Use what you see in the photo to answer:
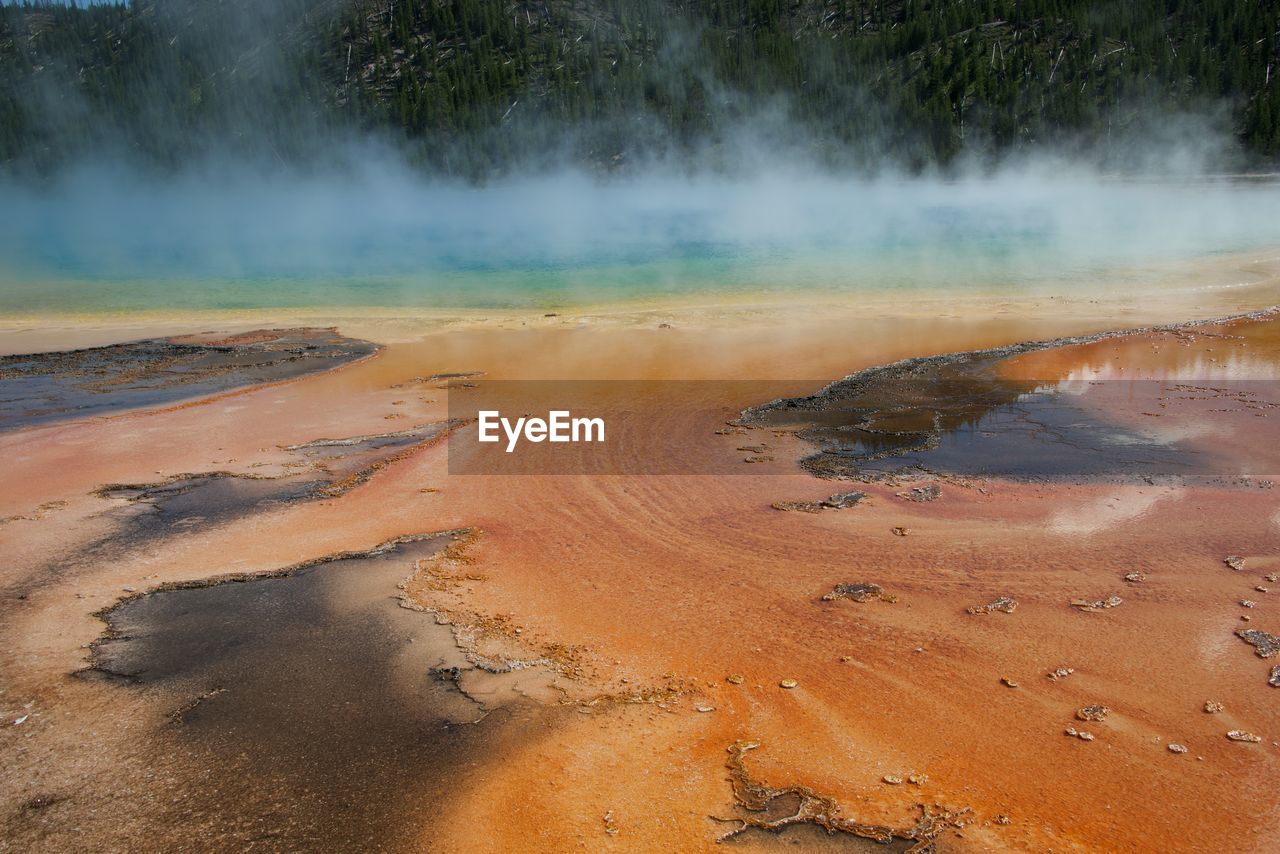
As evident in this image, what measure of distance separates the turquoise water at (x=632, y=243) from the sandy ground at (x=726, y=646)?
1157 centimetres

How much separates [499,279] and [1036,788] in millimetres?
19810

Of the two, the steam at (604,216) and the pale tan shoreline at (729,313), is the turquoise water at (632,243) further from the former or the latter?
the pale tan shoreline at (729,313)

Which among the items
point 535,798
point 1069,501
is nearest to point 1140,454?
point 1069,501

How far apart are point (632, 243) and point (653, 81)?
146ft

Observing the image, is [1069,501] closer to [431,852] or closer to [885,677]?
[885,677]

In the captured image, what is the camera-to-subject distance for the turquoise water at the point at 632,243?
1984cm

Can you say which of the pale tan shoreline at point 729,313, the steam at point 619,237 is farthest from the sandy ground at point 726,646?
the steam at point 619,237

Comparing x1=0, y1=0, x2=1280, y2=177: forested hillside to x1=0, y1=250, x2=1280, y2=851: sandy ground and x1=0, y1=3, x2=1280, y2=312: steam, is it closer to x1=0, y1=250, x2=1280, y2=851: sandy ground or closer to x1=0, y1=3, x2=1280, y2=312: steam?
x1=0, y1=3, x2=1280, y2=312: steam

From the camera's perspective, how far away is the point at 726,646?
4695 millimetres

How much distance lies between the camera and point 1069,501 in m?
6.44

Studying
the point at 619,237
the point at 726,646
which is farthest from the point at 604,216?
the point at 726,646

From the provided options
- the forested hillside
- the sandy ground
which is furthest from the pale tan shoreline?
the forested hillside

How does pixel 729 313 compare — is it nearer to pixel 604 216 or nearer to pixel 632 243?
pixel 632 243

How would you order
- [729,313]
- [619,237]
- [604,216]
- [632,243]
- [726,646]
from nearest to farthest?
1. [726,646]
2. [729,313]
3. [632,243]
4. [619,237]
5. [604,216]
